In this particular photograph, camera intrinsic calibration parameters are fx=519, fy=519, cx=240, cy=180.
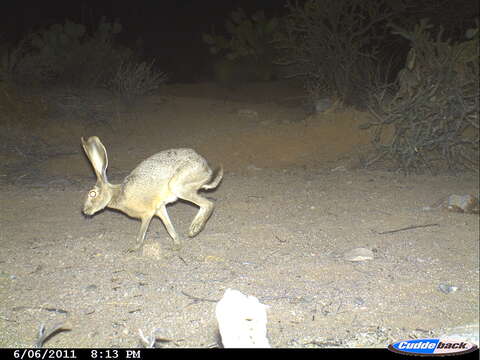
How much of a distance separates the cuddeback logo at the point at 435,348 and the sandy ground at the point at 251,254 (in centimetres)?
43

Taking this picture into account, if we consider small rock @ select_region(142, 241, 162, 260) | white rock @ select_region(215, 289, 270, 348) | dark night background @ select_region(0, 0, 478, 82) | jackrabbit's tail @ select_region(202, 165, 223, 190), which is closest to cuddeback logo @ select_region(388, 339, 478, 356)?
white rock @ select_region(215, 289, 270, 348)

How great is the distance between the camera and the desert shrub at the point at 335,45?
1016cm

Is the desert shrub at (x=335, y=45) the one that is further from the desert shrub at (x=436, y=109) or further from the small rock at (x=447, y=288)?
the small rock at (x=447, y=288)

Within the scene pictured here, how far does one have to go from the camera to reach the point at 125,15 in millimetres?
21266

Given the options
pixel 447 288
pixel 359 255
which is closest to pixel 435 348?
pixel 447 288

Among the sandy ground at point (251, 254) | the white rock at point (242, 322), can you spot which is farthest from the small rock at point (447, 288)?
the white rock at point (242, 322)

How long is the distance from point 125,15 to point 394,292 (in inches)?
788

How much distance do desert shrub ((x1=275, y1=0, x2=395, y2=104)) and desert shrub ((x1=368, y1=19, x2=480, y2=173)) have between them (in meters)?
2.82

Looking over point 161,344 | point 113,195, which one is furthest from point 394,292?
point 113,195

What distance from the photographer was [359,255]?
13.8 feet

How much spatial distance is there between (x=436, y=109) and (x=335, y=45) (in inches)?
151

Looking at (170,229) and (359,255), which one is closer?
(359,255)

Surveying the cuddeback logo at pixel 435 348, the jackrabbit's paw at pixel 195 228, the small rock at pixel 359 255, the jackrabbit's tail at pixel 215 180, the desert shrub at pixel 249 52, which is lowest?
the desert shrub at pixel 249 52

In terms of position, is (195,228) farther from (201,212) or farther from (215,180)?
(215,180)
